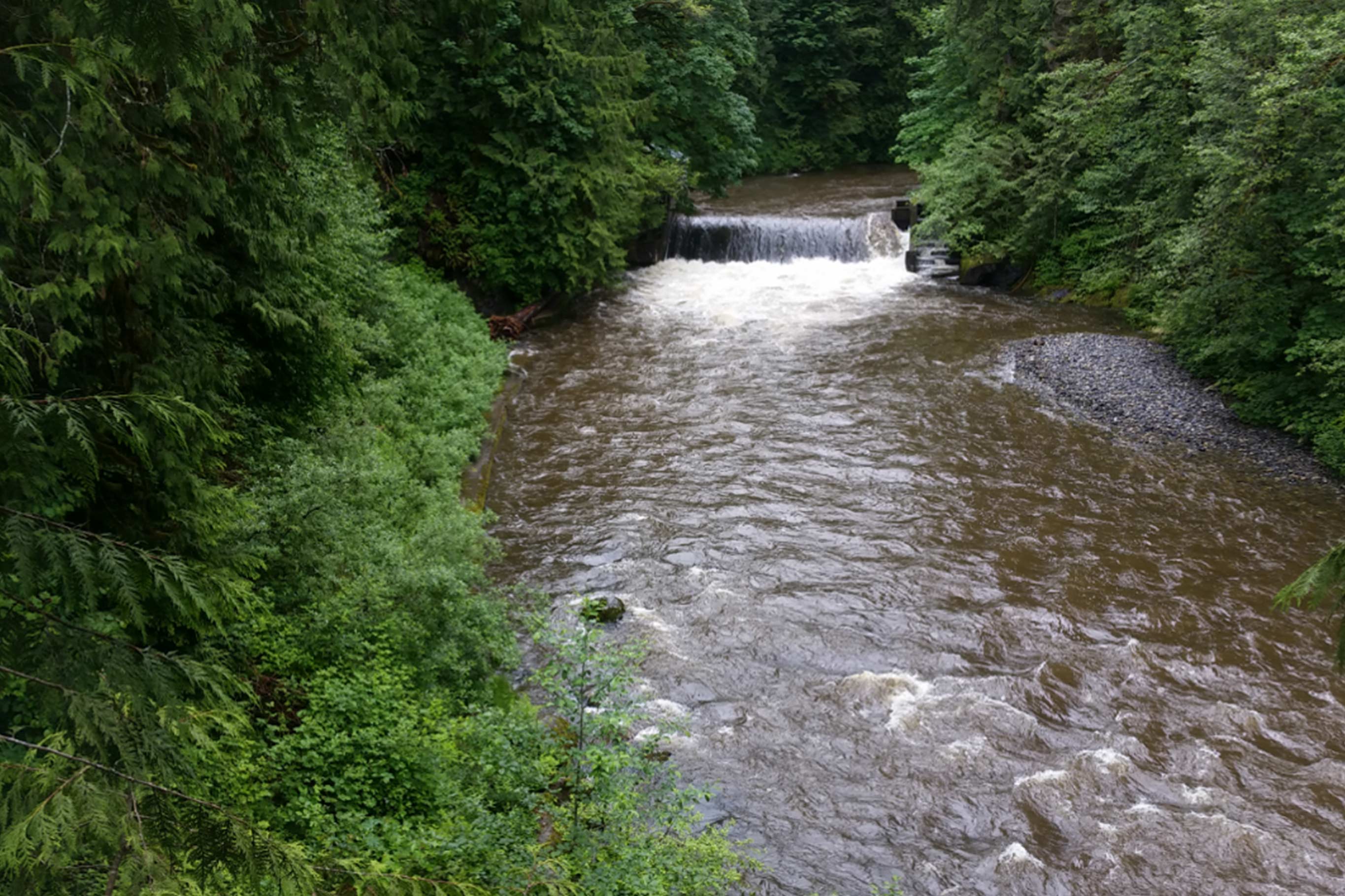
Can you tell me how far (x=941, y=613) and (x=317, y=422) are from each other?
6.39m

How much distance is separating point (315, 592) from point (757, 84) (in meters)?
32.0

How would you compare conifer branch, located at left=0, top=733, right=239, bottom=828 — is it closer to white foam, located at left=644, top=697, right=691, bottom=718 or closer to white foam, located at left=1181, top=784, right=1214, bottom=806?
white foam, located at left=644, top=697, right=691, bottom=718

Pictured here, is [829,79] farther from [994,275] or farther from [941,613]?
[941,613]

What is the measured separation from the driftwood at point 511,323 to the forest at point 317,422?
811 millimetres

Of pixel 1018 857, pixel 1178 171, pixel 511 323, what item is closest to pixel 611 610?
pixel 1018 857

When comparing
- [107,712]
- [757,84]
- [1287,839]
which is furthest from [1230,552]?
[757,84]

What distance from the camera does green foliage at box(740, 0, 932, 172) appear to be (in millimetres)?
39250

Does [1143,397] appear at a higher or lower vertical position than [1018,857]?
higher

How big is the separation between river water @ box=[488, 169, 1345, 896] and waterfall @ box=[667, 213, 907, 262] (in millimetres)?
6590

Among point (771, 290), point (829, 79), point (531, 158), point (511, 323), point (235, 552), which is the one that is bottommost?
point (771, 290)

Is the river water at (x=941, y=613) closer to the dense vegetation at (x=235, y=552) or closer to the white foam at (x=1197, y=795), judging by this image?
the white foam at (x=1197, y=795)

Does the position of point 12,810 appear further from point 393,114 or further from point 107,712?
point 393,114

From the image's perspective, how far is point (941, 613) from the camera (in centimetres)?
978

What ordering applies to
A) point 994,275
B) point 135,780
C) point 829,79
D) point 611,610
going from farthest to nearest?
point 829,79
point 994,275
point 611,610
point 135,780
